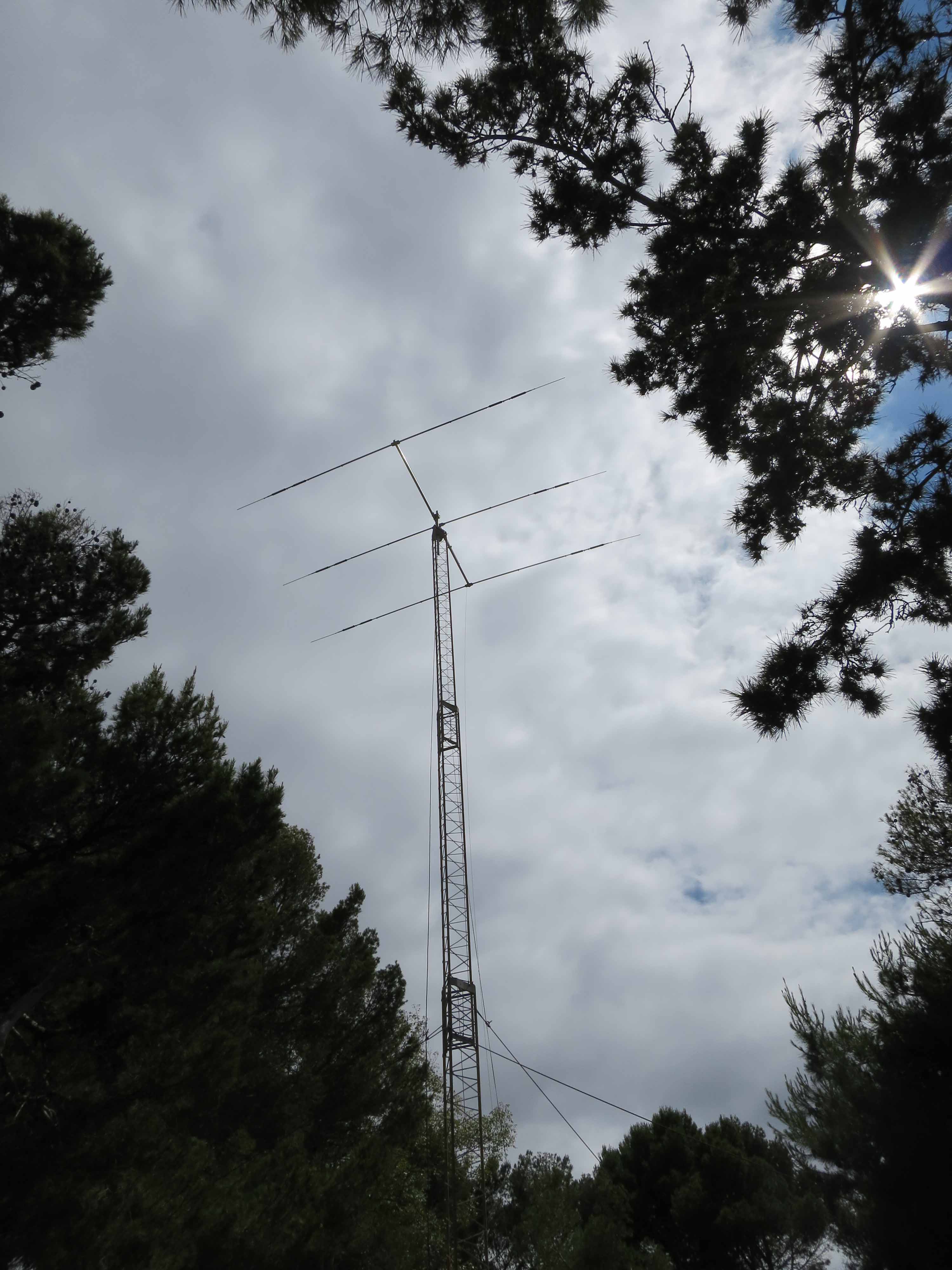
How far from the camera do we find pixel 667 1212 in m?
25.8

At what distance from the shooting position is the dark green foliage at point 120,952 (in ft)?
26.8

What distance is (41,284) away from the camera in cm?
912

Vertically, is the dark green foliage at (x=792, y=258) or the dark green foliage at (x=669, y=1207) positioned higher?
the dark green foliage at (x=792, y=258)

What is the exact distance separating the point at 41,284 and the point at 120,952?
810 centimetres

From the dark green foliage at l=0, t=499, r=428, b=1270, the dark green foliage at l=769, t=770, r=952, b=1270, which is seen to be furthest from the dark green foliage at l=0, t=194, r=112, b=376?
the dark green foliage at l=769, t=770, r=952, b=1270

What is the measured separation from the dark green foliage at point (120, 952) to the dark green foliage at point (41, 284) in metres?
2.40

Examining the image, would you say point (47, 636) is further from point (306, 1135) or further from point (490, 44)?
point (306, 1135)

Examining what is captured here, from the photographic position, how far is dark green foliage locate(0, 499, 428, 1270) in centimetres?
818

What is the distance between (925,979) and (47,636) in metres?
13.9

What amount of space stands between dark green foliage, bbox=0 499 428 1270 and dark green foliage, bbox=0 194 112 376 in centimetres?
240

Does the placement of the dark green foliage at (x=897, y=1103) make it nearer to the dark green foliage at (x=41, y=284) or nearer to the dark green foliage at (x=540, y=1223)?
the dark green foliage at (x=540, y=1223)

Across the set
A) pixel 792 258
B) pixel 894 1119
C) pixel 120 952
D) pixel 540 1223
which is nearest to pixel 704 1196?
pixel 540 1223

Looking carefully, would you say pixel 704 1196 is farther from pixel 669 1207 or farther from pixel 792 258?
pixel 792 258

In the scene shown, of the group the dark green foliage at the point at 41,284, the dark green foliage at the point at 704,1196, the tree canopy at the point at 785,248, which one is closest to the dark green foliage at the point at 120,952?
the dark green foliage at the point at 41,284
